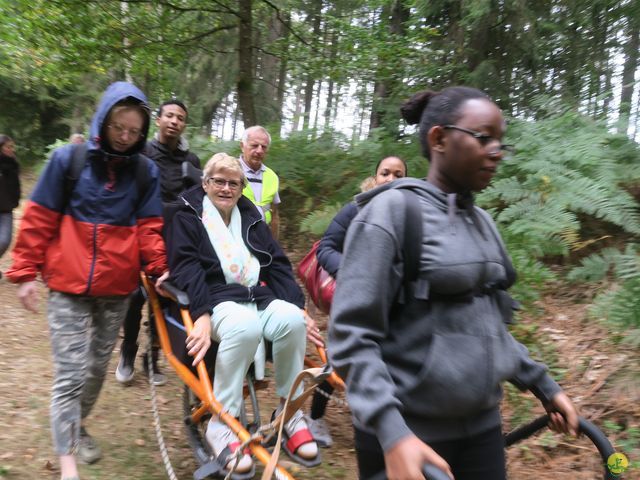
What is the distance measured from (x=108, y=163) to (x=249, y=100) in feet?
18.6

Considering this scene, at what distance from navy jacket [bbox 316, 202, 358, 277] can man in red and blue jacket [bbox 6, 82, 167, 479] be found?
4.87 feet

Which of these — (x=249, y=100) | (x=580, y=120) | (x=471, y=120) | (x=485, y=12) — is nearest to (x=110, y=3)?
(x=249, y=100)

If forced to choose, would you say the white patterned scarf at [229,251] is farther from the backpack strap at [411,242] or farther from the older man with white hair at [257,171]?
the backpack strap at [411,242]

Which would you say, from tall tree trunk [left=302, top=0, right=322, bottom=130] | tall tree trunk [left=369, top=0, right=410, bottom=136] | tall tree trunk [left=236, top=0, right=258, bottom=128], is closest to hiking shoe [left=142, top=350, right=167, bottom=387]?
tall tree trunk [left=236, top=0, right=258, bottom=128]

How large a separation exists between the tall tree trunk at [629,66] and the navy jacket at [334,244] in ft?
14.2

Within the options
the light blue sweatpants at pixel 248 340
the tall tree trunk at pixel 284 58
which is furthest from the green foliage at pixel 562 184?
the tall tree trunk at pixel 284 58

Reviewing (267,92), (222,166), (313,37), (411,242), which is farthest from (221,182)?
(267,92)

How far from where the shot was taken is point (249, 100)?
8.73m

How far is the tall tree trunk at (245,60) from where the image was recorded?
326 inches

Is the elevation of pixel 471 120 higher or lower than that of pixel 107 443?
higher

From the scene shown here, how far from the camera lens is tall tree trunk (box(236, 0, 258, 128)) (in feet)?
27.2

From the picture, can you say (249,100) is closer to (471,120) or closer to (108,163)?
(108,163)

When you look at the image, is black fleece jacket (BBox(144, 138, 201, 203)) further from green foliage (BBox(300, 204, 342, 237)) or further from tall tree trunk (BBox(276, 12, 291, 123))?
tall tree trunk (BBox(276, 12, 291, 123))

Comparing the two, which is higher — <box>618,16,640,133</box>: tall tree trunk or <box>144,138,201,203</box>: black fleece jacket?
<box>618,16,640,133</box>: tall tree trunk
